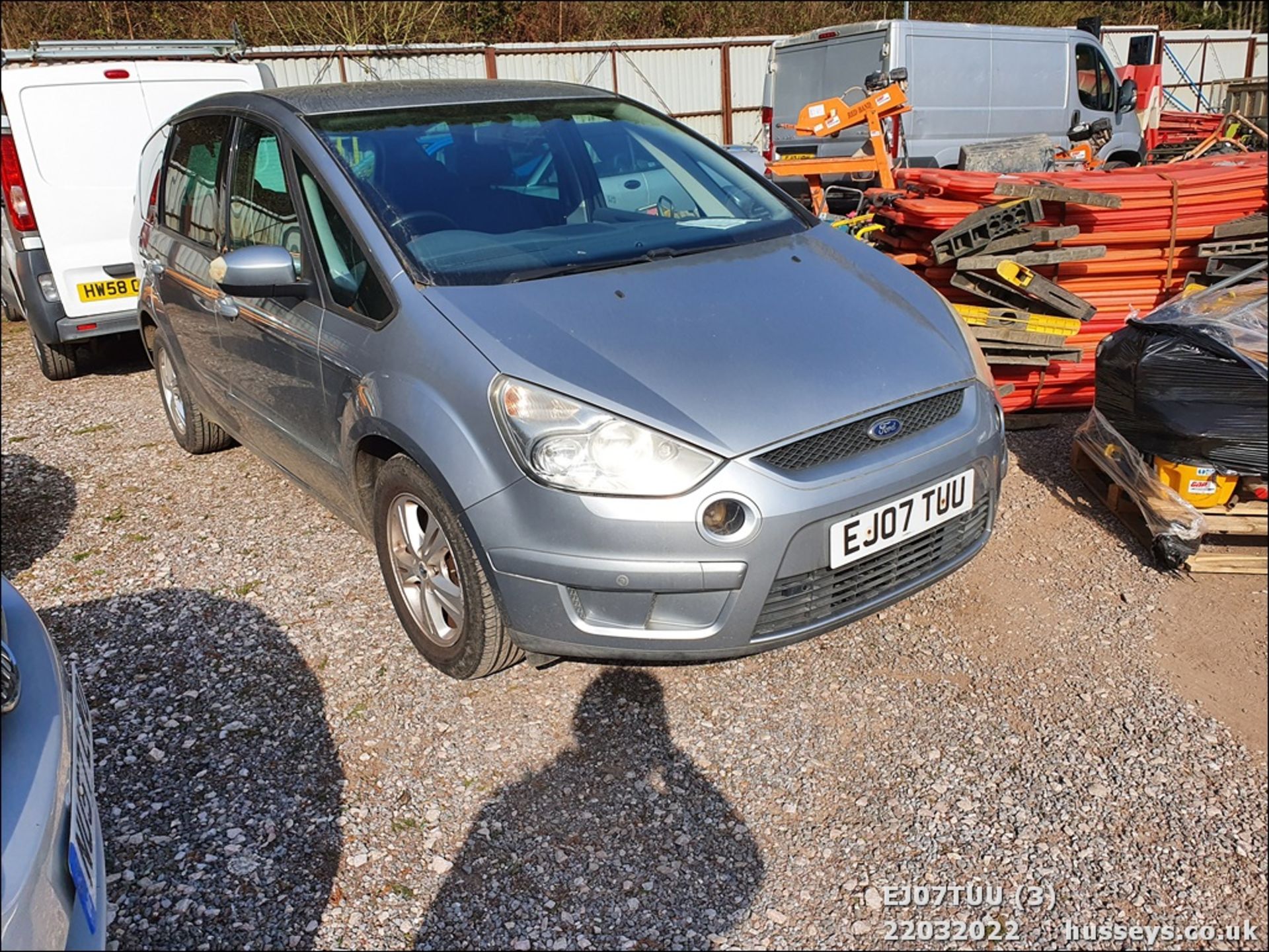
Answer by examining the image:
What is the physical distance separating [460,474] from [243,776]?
3.36 feet

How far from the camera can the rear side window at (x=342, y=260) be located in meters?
2.87

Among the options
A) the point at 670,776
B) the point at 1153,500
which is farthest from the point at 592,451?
the point at 1153,500

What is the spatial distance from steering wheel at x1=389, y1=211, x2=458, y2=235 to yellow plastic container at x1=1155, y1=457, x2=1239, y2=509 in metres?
2.59

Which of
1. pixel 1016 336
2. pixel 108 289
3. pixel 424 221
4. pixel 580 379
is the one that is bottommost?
pixel 1016 336

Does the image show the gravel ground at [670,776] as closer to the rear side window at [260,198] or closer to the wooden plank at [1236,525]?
the wooden plank at [1236,525]

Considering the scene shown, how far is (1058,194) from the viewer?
15.3 feet

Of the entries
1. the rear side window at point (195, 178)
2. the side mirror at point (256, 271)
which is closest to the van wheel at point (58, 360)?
the rear side window at point (195, 178)

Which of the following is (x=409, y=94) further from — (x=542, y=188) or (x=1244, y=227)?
(x=1244, y=227)

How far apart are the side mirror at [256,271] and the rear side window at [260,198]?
12 centimetres

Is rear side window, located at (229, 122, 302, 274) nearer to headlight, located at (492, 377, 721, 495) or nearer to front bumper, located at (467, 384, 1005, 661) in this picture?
Answer: headlight, located at (492, 377, 721, 495)

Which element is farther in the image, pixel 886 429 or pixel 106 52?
pixel 106 52

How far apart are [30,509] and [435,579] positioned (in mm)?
2858

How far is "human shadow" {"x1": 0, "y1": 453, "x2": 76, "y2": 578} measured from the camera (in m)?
4.13

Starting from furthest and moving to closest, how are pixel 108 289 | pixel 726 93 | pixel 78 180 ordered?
pixel 726 93 → pixel 108 289 → pixel 78 180
